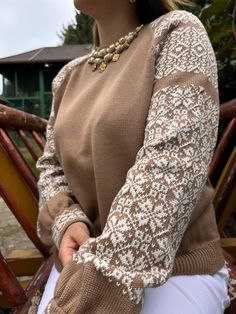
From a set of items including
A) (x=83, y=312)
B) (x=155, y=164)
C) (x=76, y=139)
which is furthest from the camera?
(x=76, y=139)

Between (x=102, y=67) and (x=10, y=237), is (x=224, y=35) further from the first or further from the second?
(x=10, y=237)

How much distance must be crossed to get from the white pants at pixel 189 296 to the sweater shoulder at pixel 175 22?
50 centimetres

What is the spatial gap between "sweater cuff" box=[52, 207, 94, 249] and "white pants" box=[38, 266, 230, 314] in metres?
0.23

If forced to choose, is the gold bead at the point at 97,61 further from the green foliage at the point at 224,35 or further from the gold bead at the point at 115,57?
the green foliage at the point at 224,35

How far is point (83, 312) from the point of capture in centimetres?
77

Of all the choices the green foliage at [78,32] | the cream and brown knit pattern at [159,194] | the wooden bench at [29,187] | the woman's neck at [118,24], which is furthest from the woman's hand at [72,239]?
the green foliage at [78,32]

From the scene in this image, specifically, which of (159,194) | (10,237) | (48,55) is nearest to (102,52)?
(159,194)

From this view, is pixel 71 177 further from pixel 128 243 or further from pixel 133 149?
pixel 128 243

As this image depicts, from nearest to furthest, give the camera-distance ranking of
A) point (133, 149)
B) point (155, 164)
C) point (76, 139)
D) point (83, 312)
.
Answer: point (83, 312), point (155, 164), point (133, 149), point (76, 139)

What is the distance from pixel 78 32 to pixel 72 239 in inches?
1105

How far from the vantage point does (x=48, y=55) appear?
66.2ft

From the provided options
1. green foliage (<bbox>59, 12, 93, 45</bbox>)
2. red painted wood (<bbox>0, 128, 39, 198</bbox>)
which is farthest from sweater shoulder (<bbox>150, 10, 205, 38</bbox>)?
green foliage (<bbox>59, 12, 93, 45</bbox>)

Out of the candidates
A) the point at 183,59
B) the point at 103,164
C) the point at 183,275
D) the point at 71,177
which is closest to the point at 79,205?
the point at 71,177

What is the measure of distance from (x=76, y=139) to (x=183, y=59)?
0.30 metres
